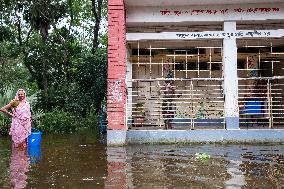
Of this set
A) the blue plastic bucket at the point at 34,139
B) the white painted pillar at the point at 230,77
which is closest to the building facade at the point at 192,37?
the white painted pillar at the point at 230,77

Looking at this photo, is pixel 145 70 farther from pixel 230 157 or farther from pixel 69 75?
pixel 69 75

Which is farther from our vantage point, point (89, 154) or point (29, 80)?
point (29, 80)

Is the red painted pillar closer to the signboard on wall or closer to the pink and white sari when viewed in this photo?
the signboard on wall

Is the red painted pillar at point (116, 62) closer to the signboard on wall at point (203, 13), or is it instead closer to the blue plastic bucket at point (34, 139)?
the signboard on wall at point (203, 13)

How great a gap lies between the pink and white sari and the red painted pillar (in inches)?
84.2

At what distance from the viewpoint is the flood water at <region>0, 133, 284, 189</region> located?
5.70 meters

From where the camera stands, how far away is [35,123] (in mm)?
17688

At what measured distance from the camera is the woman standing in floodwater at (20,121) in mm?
10305

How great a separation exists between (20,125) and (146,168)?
4.54 metres

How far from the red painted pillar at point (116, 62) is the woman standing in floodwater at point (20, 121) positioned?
2.14 m

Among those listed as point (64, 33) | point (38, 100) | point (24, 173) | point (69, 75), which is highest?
point (64, 33)

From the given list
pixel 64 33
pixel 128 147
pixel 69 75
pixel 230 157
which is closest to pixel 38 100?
pixel 69 75

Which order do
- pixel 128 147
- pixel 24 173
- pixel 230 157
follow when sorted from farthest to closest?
1. pixel 128 147
2. pixel 230 157
3. pixel 24 173

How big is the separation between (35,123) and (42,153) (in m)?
8.28
